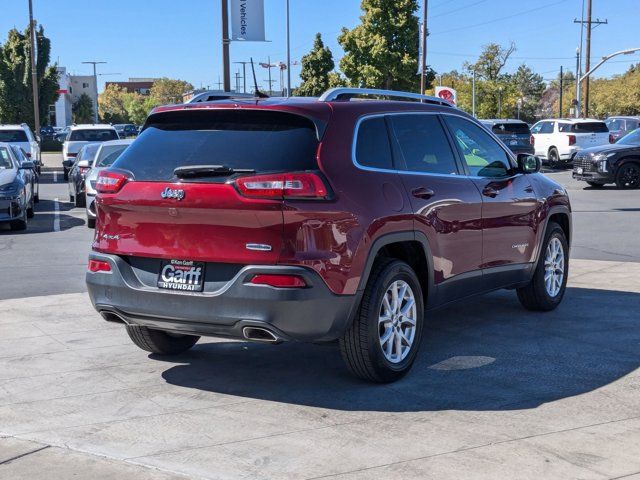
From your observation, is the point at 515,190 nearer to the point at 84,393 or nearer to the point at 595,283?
the point at 595,283

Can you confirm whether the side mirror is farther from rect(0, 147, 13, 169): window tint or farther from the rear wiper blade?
rect(0, 147, 13, 169): window tint

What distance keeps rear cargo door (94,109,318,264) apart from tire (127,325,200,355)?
2.93 ft

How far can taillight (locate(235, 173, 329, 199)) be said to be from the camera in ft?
16.5

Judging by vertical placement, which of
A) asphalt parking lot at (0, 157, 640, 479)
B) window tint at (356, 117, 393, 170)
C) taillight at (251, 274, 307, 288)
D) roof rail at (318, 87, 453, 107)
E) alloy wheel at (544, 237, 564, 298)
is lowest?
asphalt parking lot at (0, 157, 640, 479)

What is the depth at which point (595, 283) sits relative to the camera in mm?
9320

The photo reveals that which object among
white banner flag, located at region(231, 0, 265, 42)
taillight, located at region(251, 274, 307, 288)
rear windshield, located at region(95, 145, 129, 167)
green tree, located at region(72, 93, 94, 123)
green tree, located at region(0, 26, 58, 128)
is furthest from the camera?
green tree, located at region(72, 93, 94, 123)

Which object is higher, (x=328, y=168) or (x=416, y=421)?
(x=328, y=168)

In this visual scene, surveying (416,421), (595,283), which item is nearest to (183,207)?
(416,421)

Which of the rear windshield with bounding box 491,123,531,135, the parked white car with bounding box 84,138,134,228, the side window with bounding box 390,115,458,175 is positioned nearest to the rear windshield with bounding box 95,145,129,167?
the parked white car with bounding box 84,138,134,228

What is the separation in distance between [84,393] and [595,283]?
5.77 metres

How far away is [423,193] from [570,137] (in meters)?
28.3

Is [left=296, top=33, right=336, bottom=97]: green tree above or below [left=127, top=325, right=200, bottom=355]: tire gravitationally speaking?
above

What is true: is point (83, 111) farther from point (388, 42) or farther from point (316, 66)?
point (388, 42)

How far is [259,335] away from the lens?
16.8 feet
